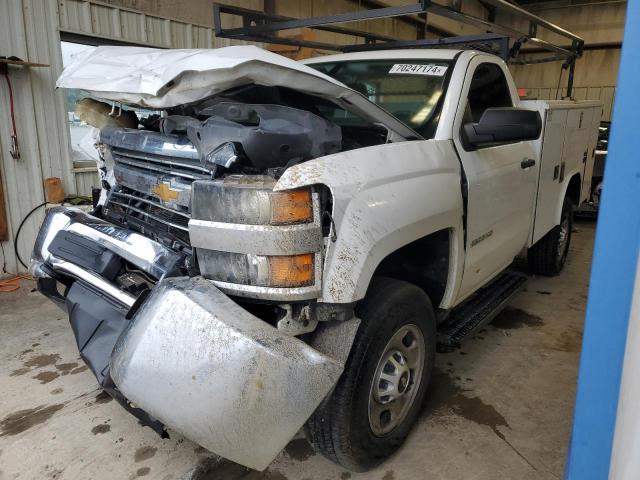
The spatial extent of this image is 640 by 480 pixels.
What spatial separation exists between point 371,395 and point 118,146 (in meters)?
1.74

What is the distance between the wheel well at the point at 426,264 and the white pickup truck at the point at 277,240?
0.5 inches

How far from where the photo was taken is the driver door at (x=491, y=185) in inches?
103

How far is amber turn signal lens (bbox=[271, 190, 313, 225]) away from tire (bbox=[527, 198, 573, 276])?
3766 mm

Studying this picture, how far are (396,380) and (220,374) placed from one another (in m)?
0.94

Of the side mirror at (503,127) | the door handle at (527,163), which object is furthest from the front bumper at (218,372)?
the door handle at (527,163)

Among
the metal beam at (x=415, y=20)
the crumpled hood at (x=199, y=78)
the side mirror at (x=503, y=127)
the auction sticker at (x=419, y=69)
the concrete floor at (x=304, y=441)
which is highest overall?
the metal beam at (x=415, y=20)

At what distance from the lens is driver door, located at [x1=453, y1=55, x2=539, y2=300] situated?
8.58 feet

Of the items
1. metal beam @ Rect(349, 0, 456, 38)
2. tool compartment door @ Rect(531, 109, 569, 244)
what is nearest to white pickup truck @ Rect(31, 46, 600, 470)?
tool compartment door @ Rect(531, 109, 569, 244)

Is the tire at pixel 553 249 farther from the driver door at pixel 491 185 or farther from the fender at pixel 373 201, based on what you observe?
the fender at pixel 373 201

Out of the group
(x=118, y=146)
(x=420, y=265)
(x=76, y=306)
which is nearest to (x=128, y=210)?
A: (x=118, y=146)

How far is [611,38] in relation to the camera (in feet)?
44.5

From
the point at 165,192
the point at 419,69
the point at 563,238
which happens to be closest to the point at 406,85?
the point at 419,69

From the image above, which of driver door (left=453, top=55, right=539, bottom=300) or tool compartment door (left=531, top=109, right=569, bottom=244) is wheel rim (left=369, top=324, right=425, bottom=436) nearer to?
driver door (left=453, top=55, right=539, bottom=300)

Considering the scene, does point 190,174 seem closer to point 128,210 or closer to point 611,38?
point 128,210
